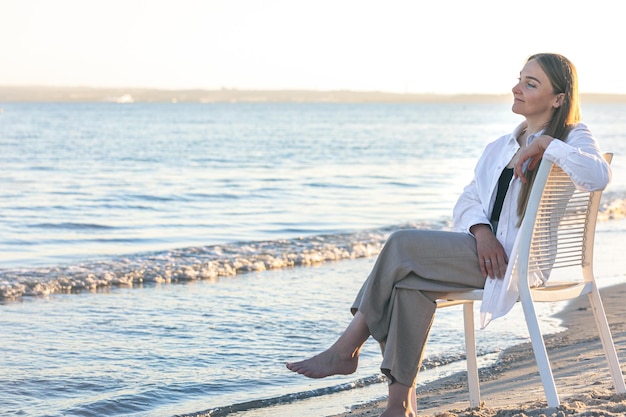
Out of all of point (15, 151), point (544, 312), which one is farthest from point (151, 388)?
point (15, 151)

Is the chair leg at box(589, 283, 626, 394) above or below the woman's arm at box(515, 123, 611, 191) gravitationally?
below

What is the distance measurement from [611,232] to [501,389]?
796 cm

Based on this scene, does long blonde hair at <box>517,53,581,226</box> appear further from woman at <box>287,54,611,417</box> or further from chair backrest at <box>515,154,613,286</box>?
chair backrest at <box>515,154,613,286</box>

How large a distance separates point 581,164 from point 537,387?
160cm

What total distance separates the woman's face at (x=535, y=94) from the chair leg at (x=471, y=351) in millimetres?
797

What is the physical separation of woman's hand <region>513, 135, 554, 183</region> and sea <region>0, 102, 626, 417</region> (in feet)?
5.02

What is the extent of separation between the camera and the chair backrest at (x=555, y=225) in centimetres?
313

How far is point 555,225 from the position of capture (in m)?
3.33

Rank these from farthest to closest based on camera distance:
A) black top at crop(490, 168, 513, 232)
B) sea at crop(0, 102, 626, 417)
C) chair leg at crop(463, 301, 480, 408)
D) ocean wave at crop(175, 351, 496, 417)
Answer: sea at crop(0, 102, 626, 417)
ocean wave at crop(175, 351, 496, 417)
chair leg at crop(463, 301, 480, 408)
black top at crop(490, 168, 513, 232)

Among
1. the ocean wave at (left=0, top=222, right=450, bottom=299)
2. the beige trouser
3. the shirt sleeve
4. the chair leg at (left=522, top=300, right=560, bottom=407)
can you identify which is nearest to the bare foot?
the beige trouser

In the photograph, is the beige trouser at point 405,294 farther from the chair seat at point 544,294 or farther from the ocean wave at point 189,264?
the ocean wave at point 189,264

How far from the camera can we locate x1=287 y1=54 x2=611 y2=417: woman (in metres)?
3.15

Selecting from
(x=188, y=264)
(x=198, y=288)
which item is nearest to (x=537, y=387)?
(x=198, y=288)

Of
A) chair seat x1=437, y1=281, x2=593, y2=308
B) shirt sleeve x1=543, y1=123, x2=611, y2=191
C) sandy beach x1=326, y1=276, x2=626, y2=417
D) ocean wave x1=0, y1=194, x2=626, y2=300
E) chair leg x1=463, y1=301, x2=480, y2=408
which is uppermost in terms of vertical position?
shirt sleeve x1=543, y1=123, x2=611, y2=191
